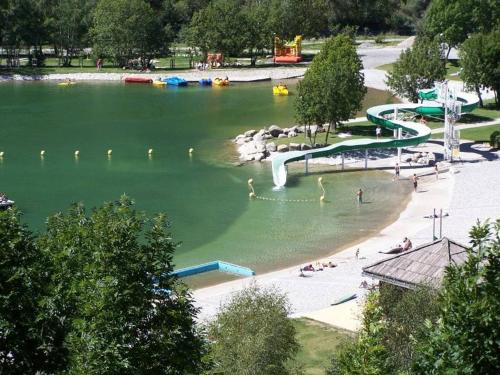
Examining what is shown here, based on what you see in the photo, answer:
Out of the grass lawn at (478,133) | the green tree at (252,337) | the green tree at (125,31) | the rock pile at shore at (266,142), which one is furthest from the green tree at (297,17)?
the green tree at (252,337)

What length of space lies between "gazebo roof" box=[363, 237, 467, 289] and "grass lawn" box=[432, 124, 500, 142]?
34.8m

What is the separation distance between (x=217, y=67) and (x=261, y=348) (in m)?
93.0

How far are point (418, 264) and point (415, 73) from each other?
47.9 metres

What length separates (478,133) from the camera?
222ft

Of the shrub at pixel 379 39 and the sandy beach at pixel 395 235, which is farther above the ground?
the shrub at pixel 379 39

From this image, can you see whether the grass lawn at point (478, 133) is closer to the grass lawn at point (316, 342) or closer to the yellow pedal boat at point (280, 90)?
the yellow pedal boat at point (280, 90)

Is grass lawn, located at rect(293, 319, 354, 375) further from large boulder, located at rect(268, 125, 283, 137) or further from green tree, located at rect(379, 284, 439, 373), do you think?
large boulder, located at rect(268, 125, 283, 137)

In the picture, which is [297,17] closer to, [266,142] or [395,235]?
[266,142]

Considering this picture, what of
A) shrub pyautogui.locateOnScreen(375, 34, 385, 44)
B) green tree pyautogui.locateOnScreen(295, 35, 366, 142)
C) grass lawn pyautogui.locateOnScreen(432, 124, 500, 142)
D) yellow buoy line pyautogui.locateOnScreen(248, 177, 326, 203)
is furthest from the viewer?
shrub pyautogui.locateOnScreen(375, 34, 385, 44)

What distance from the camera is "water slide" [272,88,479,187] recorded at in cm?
5884

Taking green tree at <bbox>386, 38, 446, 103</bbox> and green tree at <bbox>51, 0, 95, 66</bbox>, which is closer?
green tree at <bbox>386, 38, 446, 103</bbox>

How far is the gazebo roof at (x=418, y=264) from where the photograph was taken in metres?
30.9

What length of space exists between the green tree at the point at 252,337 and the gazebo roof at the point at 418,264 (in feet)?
16.6

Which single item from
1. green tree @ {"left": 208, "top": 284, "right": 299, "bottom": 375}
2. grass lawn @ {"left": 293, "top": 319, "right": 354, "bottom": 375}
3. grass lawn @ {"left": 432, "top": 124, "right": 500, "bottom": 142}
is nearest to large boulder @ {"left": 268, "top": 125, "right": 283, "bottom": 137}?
grass lawn @ {"left": 432, "top": 124, "right": 500, "bottom": 142}
